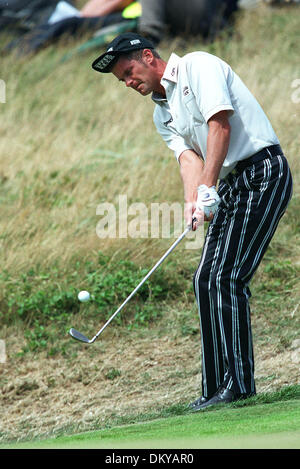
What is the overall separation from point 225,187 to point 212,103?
51cm

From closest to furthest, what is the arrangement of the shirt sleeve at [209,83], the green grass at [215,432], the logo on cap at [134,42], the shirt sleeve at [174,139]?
the green grass at [215,432] < the shirt sleeve at [209,83] < the logo on cap at [134,42] < the shirt sleeve at [174,139]

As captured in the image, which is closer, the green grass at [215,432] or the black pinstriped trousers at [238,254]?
the green grass at [215,432]

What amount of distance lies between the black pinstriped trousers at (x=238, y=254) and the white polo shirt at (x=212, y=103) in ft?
0.38

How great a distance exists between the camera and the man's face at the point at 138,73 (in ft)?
13.8

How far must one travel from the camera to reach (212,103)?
12.7 ft

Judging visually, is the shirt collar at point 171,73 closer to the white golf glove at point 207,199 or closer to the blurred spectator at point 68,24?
the white golf glove at point 207,199

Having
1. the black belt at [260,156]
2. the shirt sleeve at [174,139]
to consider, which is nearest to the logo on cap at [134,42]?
the shirt sleeve at [174,139]

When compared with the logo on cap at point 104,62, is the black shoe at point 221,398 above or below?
below

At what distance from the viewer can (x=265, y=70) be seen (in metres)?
10.4

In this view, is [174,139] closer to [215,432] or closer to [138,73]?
[138,73]

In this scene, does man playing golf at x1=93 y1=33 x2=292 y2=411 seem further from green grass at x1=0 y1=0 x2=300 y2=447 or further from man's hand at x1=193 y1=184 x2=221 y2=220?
green grass at x1=0 y1=0 x2=300 y2=447

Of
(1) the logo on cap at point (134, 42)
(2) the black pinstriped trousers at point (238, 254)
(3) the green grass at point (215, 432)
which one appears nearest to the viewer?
(3) the green grass at point (215, 432)

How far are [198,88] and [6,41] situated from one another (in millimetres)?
9574

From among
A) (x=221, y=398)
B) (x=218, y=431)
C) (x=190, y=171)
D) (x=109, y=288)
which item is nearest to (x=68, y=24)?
(x=109, y=288)
